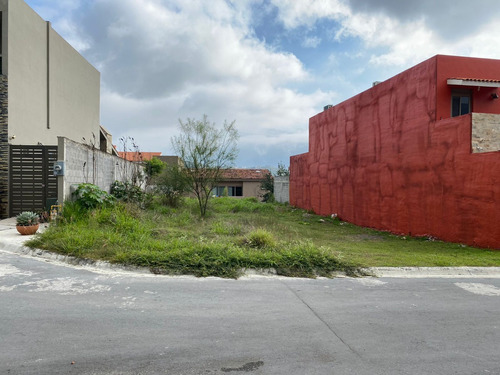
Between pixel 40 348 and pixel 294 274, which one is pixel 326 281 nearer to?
pixel 294 274

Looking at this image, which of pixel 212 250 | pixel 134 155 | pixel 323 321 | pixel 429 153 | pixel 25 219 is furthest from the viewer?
pixel 134 155

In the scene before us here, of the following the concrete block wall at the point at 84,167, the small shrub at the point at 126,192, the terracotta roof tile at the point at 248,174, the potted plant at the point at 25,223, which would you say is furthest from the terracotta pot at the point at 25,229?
the terracotta roof tile at the point at 248,174

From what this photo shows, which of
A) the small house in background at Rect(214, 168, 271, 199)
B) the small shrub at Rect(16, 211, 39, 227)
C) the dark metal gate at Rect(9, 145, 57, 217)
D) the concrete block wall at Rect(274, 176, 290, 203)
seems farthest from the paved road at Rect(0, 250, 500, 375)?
the small house in background at Rect(214, 168, 271, 199)

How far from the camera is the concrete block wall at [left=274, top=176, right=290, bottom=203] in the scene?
1107 inches

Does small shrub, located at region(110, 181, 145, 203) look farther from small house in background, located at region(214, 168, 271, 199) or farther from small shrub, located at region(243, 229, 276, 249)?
small house in background, located at region(214, 168, 271, 199)

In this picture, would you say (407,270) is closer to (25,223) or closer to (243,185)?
(25,223)

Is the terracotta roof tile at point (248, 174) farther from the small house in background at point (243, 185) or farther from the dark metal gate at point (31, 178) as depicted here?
the dark metal gate at point (31, 178)

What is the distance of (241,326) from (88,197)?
817 cm

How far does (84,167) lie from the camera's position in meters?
11.5

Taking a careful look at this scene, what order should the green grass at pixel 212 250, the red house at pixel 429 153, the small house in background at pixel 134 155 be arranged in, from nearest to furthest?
the green grass at pixel 212 250, the red house at pixel 429 153, the small house in background at pixel 134 155

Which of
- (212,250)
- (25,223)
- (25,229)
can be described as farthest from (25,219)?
(212,250)

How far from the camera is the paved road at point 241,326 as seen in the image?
120 inches

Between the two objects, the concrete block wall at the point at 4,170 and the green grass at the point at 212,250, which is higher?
the concrete block wall at the point at 4,170

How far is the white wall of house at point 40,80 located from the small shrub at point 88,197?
5.83 metres
